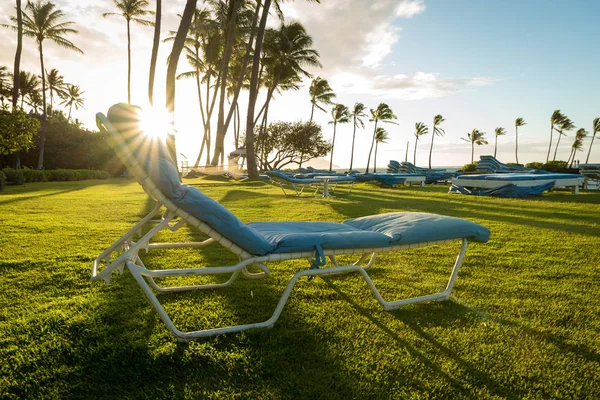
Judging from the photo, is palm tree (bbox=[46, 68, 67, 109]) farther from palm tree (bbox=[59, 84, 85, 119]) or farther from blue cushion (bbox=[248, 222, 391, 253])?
blue cushion (bbox=[248, 222, 391, 253])

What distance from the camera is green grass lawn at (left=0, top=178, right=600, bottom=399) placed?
1.41 m

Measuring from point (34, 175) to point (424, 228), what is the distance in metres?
20.4

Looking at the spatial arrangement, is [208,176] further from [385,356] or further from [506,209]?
[385,356]

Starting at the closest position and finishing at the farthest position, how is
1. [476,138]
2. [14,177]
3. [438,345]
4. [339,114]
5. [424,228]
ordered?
1. [438,345]
2. [424,228]
3. [14,177]
4. [339,114]
5. [476,138]

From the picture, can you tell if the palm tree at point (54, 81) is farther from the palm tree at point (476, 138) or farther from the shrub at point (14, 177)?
the palm tree at point (476, 138)

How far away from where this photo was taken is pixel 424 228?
6.76 ft

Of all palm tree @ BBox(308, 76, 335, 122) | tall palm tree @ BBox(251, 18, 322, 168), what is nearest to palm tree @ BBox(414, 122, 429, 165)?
palm tree @ BBox(308, 76, 335, 122)

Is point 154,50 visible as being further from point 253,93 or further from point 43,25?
point 43,25

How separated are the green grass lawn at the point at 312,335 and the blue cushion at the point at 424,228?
19.0 inches

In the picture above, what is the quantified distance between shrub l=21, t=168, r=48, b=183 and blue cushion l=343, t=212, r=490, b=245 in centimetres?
1956

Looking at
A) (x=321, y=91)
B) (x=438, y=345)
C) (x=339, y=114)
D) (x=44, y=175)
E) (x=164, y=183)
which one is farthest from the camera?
(x=339, y=114)

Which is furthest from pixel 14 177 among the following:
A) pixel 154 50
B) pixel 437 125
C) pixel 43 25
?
pixel 437 125

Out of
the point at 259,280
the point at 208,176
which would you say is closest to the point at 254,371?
the point at 259,280

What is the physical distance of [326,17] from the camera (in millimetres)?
15547
